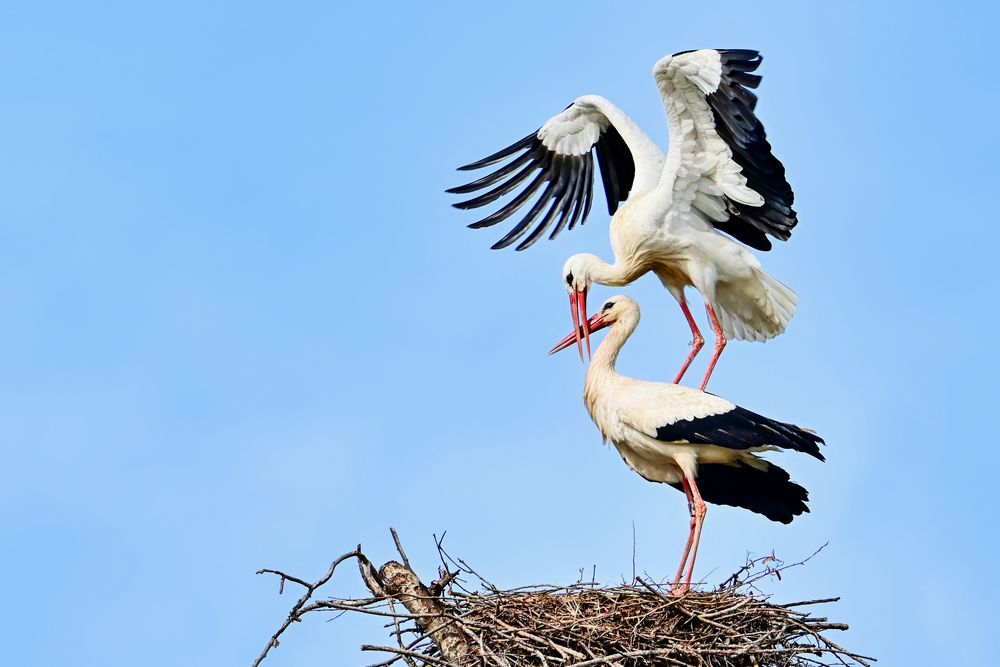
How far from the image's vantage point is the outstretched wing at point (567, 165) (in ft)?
32.8

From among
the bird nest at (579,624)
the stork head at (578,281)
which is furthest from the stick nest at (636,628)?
the stork head at (578,281)

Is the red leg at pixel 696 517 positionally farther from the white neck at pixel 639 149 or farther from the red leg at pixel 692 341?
the white neck at pixel 639 149

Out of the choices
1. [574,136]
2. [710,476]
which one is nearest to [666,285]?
[574,136]

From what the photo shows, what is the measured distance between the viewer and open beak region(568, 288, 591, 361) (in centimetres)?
857

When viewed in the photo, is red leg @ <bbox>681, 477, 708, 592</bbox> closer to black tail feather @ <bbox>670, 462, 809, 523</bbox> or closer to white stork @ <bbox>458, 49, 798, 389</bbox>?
black tail feather @ <bbox>670, 462, 809, 523</bbox>

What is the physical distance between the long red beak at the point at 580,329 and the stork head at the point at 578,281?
0.02 m

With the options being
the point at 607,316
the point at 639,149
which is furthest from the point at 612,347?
the point at 639,149

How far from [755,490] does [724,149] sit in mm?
2053

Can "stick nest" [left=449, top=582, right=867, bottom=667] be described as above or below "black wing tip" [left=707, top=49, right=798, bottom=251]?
below

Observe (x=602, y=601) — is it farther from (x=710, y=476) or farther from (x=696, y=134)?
(x=696, y=134)

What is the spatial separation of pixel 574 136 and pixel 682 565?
11.3ft

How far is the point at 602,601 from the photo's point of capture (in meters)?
6.91

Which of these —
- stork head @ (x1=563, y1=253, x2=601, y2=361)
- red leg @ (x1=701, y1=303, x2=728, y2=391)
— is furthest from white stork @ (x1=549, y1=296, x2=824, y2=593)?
red leg @ (x1=701, y1=303, x2=728, y2=391)

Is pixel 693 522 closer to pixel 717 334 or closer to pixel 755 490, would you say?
pixel 755 490
